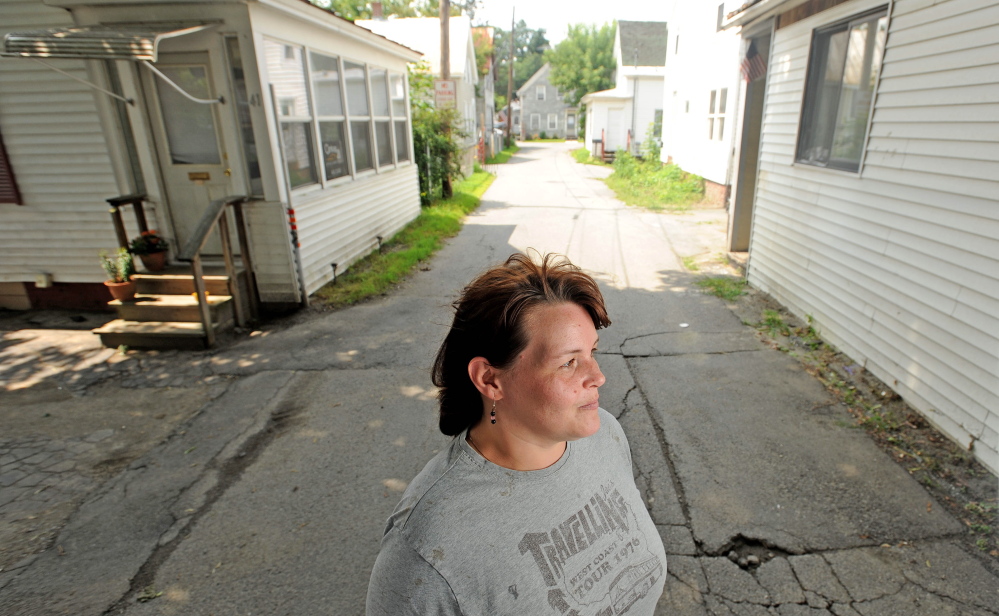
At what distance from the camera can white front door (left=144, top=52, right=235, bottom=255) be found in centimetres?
641

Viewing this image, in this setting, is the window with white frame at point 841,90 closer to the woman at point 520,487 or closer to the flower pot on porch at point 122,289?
the woman at point 520,487

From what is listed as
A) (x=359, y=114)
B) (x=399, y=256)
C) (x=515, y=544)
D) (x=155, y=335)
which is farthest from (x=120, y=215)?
(x=515, y=544)

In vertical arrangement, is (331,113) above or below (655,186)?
above

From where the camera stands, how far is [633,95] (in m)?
28.3

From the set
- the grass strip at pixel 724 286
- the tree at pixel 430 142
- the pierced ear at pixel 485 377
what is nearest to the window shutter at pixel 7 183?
the pierced ear at pixel 485 377

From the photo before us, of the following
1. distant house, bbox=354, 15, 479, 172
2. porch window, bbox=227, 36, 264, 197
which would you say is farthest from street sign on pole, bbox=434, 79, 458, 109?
porch window, bbox=227, 36, 264, 197

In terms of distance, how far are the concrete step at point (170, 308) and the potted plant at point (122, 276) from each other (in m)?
0.09

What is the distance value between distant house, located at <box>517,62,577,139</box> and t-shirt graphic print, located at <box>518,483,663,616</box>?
6519 centimetres

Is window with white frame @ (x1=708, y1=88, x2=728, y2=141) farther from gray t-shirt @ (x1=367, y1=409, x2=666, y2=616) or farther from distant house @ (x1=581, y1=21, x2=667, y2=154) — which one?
gray t-shirt @ (x1=367, y1=409, x2=666, y2=616)

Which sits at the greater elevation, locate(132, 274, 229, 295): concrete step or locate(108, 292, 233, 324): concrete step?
locate(132, 274, 229, 295): concrete step

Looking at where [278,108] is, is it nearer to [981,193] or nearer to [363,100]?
[363,100]

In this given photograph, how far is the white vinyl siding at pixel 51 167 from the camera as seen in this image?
21.1 feet

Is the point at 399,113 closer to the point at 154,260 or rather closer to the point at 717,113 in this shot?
the point at 154,260

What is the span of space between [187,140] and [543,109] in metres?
61.9
